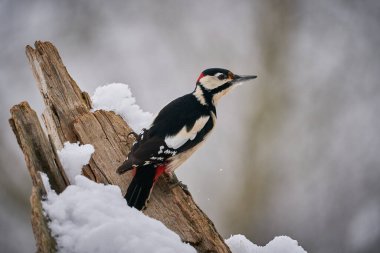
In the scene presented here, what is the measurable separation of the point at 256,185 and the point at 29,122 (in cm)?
520

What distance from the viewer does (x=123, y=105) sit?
12.1 feet

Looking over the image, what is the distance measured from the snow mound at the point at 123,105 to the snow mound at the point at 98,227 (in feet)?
3.96

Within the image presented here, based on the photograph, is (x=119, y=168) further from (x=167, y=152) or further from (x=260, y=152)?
(x=260, y=152)

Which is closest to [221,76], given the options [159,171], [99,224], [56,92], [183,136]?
[183,136]

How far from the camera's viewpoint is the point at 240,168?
24.3 feet

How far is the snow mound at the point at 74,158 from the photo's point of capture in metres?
2.76

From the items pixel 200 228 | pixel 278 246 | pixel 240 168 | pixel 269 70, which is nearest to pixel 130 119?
pixel 200 228

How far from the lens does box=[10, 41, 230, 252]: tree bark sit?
2.70 m

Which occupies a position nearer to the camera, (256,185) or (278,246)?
(278,246)

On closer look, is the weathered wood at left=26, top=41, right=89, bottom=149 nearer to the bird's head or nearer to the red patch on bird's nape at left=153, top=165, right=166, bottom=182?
the red patch on bird's nape at left=153, top=165, right=166, bottom=182

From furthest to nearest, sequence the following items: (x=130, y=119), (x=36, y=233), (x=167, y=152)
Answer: (x=130, y=119) < (x=167, y=152) < (x=36, y=233)

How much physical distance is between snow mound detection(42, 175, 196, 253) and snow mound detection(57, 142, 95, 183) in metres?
0.27

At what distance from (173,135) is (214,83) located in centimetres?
61

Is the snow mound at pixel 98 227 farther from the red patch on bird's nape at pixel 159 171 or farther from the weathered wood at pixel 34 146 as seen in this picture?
the red patch on bird's nape at pixel 159 171
